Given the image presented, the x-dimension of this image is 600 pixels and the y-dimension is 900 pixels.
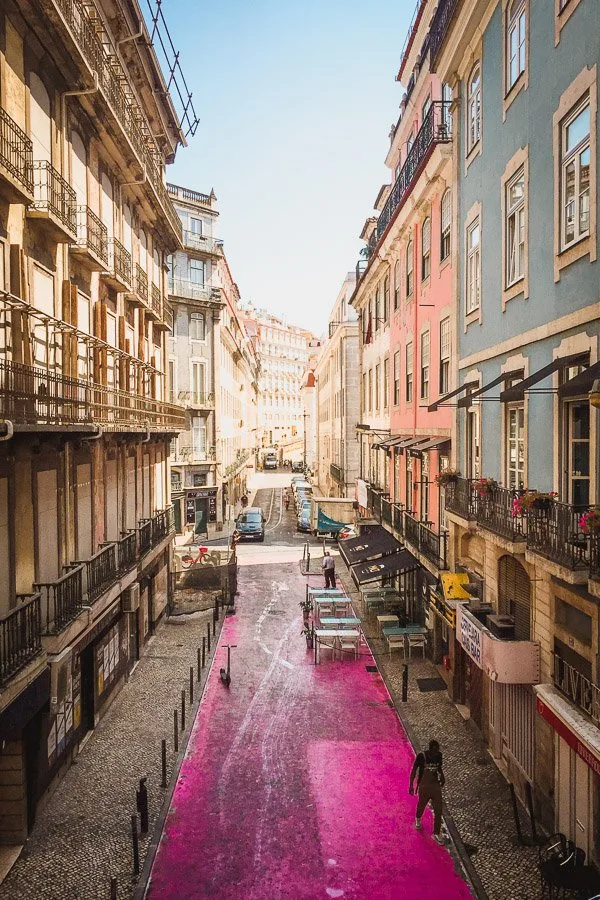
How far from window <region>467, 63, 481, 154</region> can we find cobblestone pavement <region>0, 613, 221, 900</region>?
1471 centimetres

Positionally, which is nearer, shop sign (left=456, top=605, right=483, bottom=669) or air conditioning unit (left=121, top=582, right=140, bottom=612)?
shop sign (left=456, top=605, right=483, bottom=669)

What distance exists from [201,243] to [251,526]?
19.0 m

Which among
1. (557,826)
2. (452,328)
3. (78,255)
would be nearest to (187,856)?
(557,826)

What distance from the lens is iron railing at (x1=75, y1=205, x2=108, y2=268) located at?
13.8 m

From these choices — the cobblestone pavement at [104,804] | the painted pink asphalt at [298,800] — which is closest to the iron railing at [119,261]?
the cobblestone pavement at [104,804]

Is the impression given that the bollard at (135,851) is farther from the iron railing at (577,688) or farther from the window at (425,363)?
the window at (425,363)

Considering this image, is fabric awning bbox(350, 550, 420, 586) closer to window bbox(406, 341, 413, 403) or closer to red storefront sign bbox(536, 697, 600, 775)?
window bbox(406, 341, 413, 403)

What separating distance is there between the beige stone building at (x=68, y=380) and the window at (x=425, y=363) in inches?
344

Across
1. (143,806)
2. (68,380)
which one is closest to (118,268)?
(68,380)

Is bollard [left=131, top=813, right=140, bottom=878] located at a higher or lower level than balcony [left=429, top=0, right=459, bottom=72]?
lower

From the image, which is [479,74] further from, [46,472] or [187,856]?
[187,856]

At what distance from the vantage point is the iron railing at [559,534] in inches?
322

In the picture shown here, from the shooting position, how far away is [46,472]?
38.8ft

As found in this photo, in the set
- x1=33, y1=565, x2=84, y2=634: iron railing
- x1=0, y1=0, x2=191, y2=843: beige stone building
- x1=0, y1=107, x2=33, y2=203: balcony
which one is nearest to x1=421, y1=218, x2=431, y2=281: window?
x1=0, y1=0, x2=191, y2=843: beige stone building
